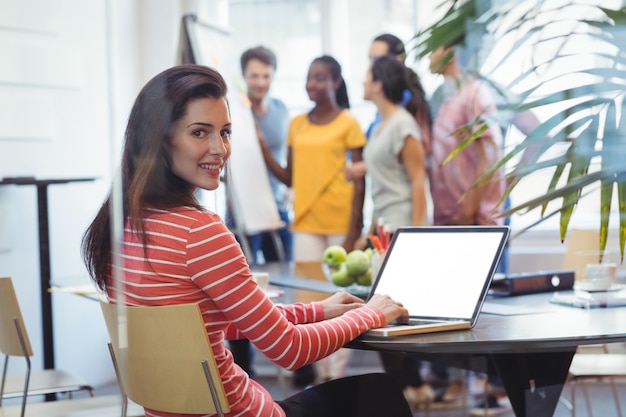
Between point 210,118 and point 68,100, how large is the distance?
0.97m

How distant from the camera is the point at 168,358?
1671mm

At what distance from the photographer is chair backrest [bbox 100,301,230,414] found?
1.61 metres

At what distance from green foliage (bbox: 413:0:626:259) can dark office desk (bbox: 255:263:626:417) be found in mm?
201

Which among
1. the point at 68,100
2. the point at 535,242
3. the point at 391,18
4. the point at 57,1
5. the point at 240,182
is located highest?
the point at 391,18

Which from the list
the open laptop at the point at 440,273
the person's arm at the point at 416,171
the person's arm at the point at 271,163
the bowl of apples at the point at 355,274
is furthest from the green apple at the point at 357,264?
the person's arm at the point at 271,163

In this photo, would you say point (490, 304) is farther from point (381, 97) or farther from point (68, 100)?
point (381, 97)

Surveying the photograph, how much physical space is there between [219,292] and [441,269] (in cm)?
58

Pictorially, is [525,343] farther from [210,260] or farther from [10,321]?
[10,321]

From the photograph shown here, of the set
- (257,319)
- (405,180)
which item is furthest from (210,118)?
(405,180)

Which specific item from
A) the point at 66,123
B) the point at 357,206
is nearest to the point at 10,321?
the point at 66,123

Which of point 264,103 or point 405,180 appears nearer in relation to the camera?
point 405,180

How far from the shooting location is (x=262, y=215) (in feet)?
14.0

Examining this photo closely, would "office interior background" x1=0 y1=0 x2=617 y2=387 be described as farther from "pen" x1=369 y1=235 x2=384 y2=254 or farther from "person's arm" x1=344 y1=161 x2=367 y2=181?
"person's arm" x1=344 y1=161 x2=367 y2=181

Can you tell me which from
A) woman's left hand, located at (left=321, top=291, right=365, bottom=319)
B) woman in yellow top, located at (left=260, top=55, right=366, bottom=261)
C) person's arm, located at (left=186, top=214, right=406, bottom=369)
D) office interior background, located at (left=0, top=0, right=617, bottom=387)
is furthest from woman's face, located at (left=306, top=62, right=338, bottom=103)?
person's arm, located at (left=186, top=214, right=406, bottom=369)
